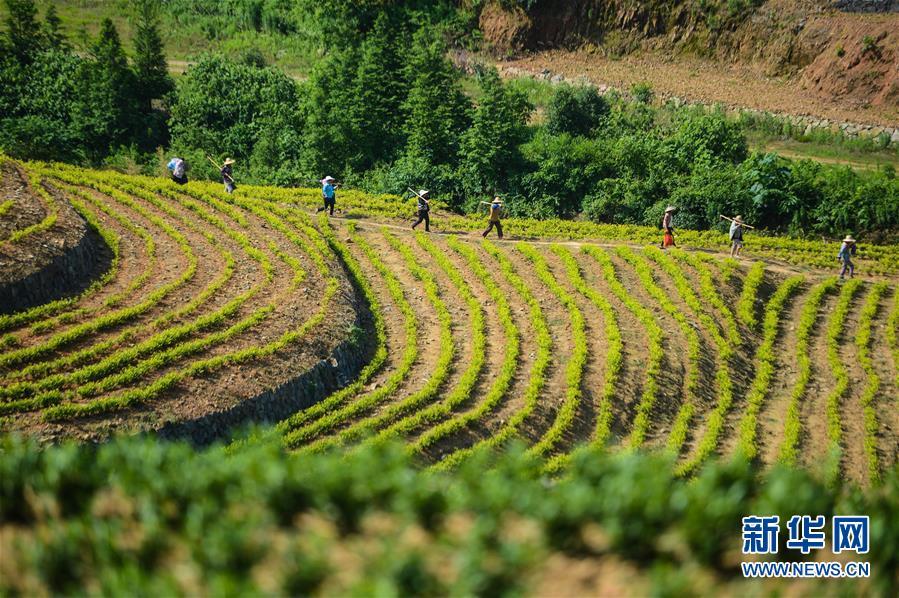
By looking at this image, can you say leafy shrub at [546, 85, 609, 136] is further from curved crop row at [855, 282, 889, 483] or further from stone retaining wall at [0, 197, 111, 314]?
stone retaining wall at [0, 197, 111, 314]

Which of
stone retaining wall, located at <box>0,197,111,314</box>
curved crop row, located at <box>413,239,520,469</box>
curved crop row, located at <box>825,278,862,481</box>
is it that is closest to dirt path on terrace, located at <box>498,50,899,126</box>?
curved crop row, located at <box>825,278,862,481</box>

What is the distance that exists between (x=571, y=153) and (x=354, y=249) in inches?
496

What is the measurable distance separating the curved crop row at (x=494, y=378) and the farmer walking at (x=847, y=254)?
1166cm

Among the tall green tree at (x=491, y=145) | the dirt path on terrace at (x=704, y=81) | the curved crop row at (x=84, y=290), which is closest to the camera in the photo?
the curved crop row at (x=84, y=290)

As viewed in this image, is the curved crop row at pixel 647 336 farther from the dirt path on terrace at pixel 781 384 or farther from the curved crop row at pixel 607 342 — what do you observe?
the dirt path on terrace at pixel 781 384

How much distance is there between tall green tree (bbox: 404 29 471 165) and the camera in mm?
35031

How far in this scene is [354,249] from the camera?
25641mm

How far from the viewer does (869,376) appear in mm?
20828

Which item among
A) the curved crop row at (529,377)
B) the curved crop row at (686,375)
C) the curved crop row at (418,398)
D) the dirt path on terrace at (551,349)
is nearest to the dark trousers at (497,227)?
the dirt path on terrace at (551,349)

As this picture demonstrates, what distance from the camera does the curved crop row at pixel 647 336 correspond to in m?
18.7

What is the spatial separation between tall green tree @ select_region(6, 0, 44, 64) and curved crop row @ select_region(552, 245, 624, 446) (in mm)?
30972

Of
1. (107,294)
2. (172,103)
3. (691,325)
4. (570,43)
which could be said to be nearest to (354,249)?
(107,294)

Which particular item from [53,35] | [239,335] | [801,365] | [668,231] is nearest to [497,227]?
[668,231]

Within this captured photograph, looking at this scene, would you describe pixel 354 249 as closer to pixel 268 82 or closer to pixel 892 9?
pixel 268 82
